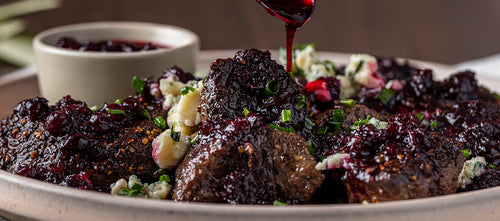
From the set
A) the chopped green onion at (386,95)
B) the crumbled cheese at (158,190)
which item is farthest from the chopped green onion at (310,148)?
the chopped green onion at (386,95)

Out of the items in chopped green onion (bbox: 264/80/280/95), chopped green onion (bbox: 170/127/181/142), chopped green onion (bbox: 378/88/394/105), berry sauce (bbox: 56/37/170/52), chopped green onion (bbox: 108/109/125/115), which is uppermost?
chopped green onion (bbox: 264/80/280/95)

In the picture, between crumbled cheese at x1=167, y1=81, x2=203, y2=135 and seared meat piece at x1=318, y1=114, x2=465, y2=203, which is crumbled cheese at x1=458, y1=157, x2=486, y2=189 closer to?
seared meat piece at x1=318, y1=114, x2=465, y2=203

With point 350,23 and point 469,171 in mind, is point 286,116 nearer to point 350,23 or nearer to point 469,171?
point 469,171

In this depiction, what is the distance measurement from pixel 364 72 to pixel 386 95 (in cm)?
22

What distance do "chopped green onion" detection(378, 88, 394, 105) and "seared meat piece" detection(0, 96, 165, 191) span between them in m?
1.52

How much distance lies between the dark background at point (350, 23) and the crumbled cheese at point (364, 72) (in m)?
4.70

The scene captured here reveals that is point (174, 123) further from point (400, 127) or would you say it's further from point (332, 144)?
point (400, 127)

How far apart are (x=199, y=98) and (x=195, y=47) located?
62.1 inches

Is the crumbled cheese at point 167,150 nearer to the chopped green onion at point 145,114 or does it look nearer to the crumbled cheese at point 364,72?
the chopped green onion at point 145,114

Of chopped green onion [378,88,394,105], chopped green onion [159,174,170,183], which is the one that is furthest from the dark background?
chopped green onion [159,174,170,183]

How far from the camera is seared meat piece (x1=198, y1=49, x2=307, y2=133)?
260 cm

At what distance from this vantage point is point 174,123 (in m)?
2.79

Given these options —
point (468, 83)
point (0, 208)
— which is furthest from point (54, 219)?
point (468, 83)

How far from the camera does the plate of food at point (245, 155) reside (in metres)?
2.02
